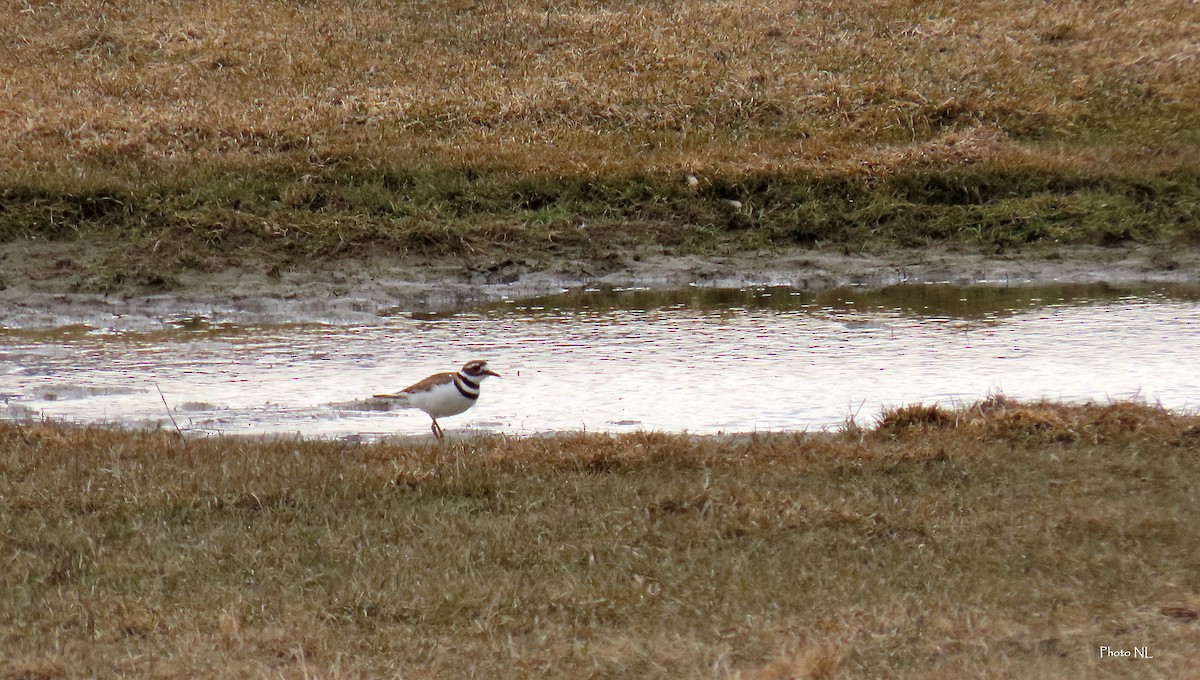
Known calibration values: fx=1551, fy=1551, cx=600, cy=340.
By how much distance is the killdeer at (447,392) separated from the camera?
9.64 meters

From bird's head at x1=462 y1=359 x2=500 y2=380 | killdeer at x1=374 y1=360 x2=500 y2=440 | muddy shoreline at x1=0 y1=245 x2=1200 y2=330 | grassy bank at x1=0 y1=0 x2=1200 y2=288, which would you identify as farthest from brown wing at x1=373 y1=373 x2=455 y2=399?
grassy bank at x1=0 y1=0 x2=1200 y2=288

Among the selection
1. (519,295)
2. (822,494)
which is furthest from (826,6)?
(822,494)

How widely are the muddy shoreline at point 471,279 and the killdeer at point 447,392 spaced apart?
4.45 meters

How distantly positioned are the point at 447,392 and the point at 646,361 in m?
3.12

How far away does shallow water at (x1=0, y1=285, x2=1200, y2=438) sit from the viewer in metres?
10.9

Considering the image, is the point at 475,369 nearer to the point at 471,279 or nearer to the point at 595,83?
the point at 471,279

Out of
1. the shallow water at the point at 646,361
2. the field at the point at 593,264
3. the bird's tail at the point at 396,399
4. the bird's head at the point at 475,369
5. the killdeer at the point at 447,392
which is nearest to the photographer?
the field at the point at 593,264

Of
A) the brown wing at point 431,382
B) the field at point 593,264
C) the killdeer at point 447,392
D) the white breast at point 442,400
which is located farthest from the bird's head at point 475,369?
the field at point 593,264

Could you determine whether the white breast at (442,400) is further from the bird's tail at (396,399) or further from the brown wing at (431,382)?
the bird's tail at (396,399)

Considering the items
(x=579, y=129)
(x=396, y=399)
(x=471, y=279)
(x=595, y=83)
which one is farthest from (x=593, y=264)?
(x=396, y=399)

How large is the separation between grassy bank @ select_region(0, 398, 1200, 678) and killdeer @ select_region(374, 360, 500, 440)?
395 mm

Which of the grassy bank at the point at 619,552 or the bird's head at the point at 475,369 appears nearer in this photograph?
the grassy bank at the point at 619,552

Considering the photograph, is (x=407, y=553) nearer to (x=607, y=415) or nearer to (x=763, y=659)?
(x=763, y=659)

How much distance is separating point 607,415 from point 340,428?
1.84m
